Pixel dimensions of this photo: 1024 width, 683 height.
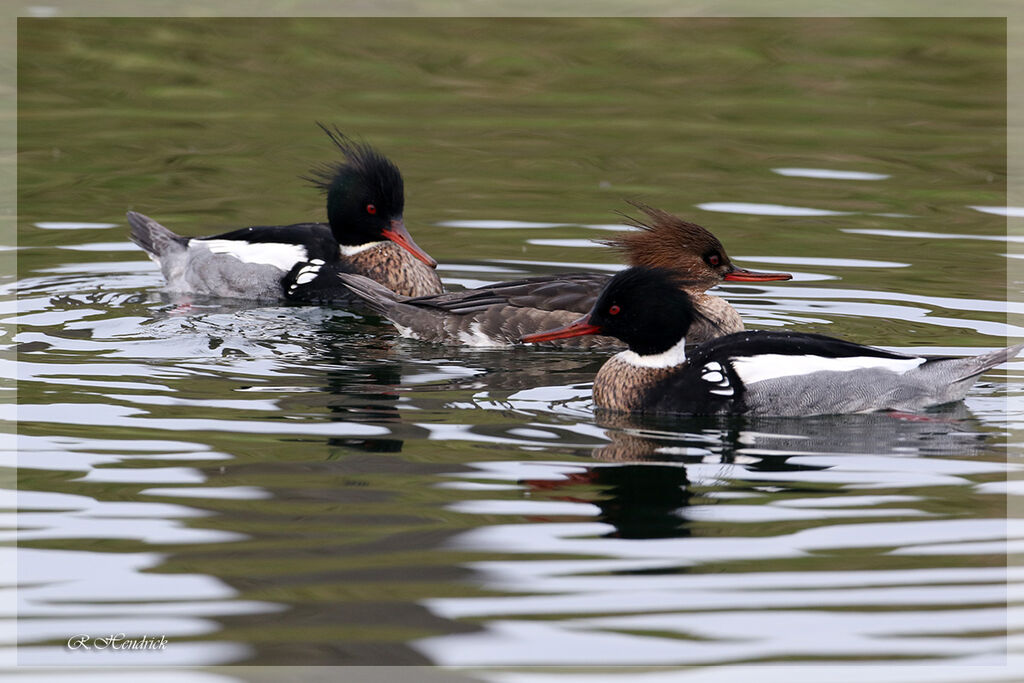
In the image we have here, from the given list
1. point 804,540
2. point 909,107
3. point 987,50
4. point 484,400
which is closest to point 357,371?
point 484,400

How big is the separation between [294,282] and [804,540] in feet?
19.3

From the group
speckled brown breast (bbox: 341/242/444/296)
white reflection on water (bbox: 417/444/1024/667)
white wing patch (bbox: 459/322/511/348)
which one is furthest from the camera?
speckled brown breast (bbox: 341/242/444/296)

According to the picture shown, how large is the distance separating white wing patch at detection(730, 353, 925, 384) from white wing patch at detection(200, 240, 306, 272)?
4282mm

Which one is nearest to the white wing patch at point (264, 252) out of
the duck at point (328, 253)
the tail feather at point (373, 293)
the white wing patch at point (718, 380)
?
the duck at point (328, 253)

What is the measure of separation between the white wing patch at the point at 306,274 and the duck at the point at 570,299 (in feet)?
4.12

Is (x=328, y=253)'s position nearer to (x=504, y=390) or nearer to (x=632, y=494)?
(x=504, y=390)

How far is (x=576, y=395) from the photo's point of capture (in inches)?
334

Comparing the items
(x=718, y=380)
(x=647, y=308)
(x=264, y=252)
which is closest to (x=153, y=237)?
(x=264, y=252)

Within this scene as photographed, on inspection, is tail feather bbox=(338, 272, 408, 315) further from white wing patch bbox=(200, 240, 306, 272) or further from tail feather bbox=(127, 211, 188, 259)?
tail feather bbox=(127, 211, 188, 259)

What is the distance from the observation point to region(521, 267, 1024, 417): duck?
7.88 meters

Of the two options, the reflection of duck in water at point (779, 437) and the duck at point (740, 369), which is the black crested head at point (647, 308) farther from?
the reflection of duck in water at point (779, 437)

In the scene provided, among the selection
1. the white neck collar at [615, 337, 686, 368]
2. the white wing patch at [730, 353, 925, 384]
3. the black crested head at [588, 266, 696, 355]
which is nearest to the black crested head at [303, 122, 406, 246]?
the black crested head at [588, 266, 696, 355]

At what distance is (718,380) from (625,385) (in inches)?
19.3

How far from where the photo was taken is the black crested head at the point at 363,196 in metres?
11.1
